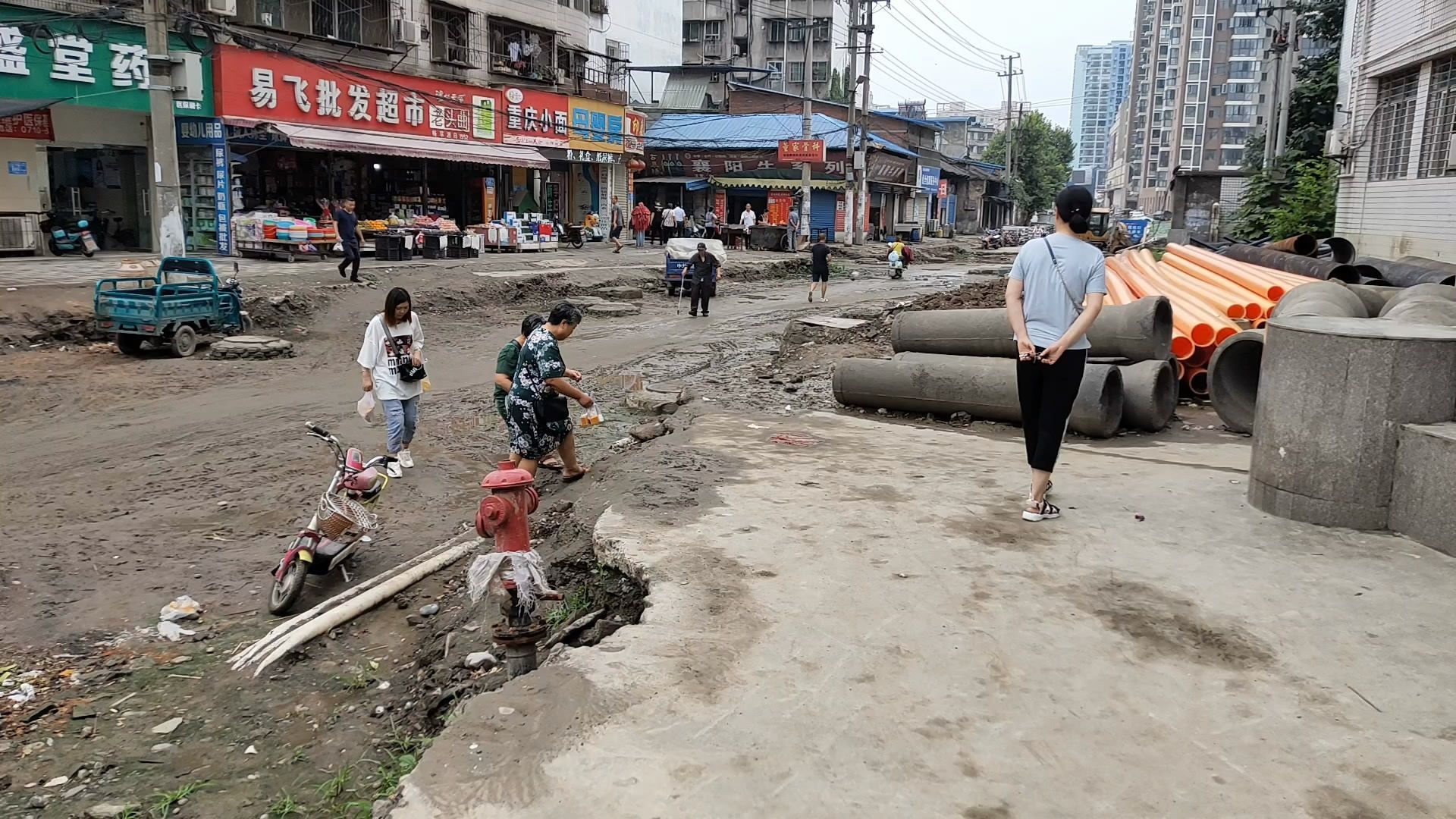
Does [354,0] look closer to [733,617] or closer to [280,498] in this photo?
[280,498]

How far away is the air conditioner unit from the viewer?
26.8 meters

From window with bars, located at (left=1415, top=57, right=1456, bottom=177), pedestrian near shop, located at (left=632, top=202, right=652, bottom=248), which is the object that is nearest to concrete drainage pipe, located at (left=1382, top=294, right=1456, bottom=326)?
window with bars, located at (left=1415, top=57, right=1456, bottom=177)

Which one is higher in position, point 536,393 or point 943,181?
point 943,181

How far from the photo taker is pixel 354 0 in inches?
1041

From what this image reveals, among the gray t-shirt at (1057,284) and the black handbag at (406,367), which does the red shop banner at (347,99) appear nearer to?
the black handbag at (406,367)

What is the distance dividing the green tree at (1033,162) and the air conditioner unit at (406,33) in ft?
187

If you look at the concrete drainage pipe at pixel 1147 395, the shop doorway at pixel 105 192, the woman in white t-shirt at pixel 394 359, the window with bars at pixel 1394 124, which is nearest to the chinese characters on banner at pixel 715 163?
the shop doorway at pixel 105 192

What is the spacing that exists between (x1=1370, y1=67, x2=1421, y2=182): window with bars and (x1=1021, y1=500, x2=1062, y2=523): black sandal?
560 inches

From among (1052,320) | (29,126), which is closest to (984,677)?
(1052,320)

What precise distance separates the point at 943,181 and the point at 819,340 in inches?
1873

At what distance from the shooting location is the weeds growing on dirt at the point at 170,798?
12.5ft

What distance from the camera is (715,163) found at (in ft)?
141

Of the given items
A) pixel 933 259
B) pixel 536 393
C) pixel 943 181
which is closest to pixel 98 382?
pixel 536 393

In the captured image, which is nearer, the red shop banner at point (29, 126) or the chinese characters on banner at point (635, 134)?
the red shop banner at point (29, 126)
